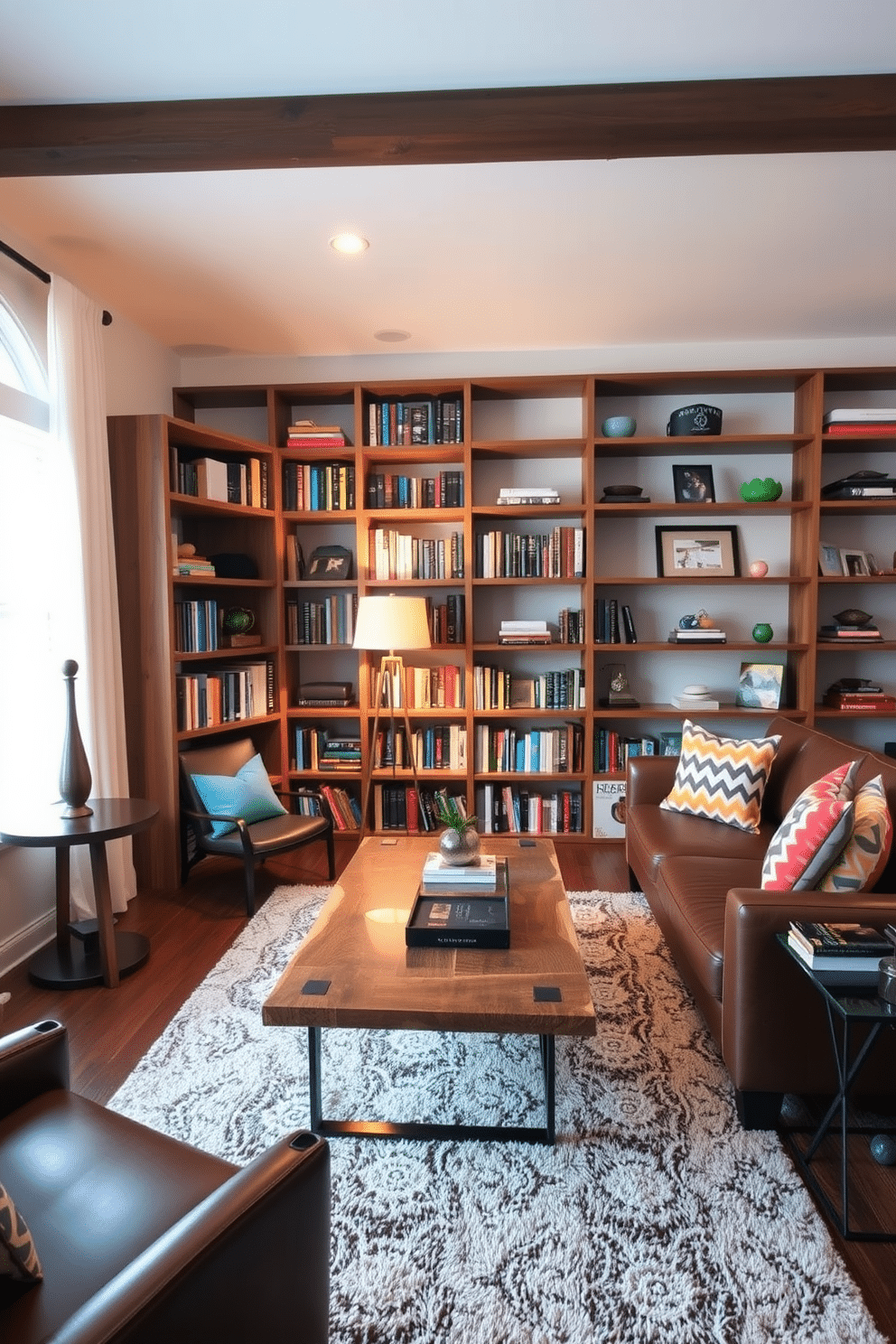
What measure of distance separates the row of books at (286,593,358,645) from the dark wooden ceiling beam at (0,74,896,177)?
238 cm

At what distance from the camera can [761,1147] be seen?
1.75 metres

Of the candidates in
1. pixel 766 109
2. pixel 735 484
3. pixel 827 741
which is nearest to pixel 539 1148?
pixel 827 741

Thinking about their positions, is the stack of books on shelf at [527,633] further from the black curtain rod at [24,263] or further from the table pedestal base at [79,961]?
the black curtain rod at [24,263]

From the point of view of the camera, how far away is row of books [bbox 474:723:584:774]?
405 centimetres

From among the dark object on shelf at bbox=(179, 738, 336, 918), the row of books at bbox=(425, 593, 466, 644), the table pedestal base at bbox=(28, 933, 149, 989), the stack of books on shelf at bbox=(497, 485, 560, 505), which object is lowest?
the table pedestal base at bbox=(28, 933, 149, 989)

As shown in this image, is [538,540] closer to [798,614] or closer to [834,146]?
[798,614]

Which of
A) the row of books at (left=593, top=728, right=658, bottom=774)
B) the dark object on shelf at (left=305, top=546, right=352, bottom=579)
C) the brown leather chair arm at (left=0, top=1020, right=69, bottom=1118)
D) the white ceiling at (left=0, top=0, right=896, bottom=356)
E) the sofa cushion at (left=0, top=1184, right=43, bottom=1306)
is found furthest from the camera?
the dark object on shelf at (left=305, top=546, right=352, bottom=579)

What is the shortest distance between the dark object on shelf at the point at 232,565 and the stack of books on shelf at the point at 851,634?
3.20 m

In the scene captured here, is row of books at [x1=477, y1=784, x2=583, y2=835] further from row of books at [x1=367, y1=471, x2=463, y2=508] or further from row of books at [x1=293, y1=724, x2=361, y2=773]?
row of books at [x1=367, y1=471, x2=463, y2=508]

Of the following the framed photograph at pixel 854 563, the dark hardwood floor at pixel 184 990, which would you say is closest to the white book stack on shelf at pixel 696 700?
the dark hardwood floor at pixel 184 990

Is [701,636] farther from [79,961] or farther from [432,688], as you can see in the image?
[79,961]

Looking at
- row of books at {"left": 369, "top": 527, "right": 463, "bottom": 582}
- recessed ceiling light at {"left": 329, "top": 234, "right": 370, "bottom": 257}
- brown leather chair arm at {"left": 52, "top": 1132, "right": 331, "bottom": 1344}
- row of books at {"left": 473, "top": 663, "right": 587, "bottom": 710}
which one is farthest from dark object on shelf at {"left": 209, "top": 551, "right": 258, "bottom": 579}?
brown leather chair arm at {"left": 52, "top": 1132, "right": 331, "bottom": 1344}

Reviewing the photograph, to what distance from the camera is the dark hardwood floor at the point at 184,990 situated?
149cm

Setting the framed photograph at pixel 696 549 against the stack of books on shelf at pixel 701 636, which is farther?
the framed photograph at pixel 696 549
